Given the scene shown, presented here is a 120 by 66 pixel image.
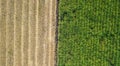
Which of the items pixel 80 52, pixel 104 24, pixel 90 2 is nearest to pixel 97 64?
pixel 80 52

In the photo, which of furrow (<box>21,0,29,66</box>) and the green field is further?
furrow (<box>21,0,29,66</box>)

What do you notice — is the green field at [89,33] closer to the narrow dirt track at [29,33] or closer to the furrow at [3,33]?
the narrow dirt track at [29,33]

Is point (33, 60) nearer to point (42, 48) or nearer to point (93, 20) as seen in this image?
point (42, 48)

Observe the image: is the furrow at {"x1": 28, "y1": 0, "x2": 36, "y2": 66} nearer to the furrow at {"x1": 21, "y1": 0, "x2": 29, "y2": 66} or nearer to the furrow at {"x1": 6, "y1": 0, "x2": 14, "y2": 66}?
the furrow at {"x1": 21, "y1": 0, "x2": 29, "y2": 66}

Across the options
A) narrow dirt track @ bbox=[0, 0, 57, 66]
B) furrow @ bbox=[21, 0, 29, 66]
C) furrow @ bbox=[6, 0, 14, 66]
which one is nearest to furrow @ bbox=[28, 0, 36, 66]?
narrow dirt track @ bbox=[0, 0, 57, 66]

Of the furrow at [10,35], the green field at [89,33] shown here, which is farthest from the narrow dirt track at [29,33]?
the green field at [89,33]
